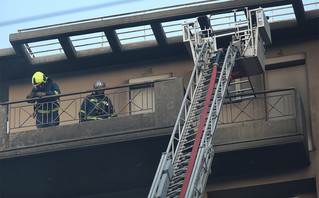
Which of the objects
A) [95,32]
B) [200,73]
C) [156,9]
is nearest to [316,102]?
[200,73]

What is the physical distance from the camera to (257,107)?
68.7ft

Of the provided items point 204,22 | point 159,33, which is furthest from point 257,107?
point 159,33

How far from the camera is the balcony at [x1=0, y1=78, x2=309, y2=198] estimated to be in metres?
18.9

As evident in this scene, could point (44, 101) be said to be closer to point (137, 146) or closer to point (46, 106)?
point (46, 106)

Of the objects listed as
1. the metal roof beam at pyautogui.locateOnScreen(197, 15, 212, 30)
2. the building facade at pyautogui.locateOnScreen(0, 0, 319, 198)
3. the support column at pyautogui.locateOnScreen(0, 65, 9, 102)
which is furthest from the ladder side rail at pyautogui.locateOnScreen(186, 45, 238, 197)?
the support column at pyautogui.locateOnScreen(0, 65, 9, 102)

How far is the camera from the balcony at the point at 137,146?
61.9 feet

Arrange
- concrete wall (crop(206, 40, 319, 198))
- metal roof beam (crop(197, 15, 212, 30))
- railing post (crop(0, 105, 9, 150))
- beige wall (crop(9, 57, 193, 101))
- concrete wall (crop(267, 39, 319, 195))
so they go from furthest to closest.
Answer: beige wall (crop(9, 57, 193, 101)) → metal roof beam (crop(197, 15, 212, 30)) → concrete wall (crop(267, 39, 319, 195)) → concrete wall (crop(206, 40, 319, 198)) → railing post (crop(0, 105, 9, 150))

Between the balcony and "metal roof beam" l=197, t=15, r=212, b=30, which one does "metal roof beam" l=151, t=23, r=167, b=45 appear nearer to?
"metal roof beam" l=197, t=15, r=212, b=30

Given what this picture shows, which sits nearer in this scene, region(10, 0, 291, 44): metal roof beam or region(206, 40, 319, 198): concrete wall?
region(206, 40, 319, 198): concrete wall

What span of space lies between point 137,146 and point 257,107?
3.87 meters

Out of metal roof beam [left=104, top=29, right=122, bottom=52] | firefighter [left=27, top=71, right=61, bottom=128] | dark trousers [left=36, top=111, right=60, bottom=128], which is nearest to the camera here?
dark trousers [left=36, top=111, right=60, bottom=128]

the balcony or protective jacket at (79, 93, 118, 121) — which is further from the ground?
protective jacket at (79, 93, 118, 121)

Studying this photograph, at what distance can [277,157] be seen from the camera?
1962 cm

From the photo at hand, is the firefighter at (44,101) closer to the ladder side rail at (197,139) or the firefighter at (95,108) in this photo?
the firefighter at (95,108)
